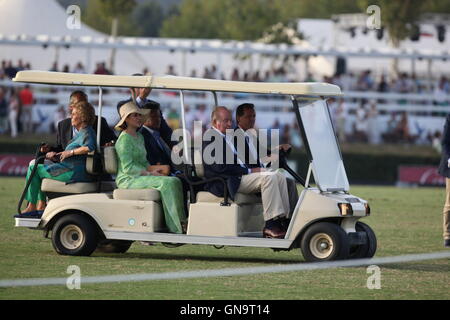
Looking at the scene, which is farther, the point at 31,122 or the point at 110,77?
the point at 31,122

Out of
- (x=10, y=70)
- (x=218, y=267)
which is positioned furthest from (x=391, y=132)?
(x=218, y=267)

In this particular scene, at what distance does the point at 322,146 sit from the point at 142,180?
77.5 inches

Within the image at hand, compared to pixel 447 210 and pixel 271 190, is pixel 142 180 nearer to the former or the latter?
pixel 271 190

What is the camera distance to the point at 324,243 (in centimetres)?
1208

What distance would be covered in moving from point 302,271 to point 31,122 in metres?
24.2

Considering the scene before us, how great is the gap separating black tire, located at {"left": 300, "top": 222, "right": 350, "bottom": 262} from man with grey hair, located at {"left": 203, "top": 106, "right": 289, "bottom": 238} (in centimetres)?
29

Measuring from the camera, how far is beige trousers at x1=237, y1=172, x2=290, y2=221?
39.2ft

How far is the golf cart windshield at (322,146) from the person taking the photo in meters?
12.2

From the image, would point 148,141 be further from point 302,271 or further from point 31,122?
point 31,122

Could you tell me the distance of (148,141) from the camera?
1300 cm

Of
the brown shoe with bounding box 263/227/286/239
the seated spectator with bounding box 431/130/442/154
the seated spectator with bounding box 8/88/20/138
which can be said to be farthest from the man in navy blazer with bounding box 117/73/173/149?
the seated spectator with bounding box 431/130/442/154

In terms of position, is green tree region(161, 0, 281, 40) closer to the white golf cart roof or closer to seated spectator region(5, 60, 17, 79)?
seated spectator region(5, 60, 17, 79)

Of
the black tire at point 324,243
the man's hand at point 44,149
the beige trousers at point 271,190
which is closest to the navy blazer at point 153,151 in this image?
the man's hand at point 44,149
